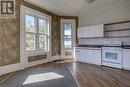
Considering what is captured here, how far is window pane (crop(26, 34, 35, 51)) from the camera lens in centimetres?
524

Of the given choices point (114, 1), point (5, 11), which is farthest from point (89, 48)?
point (5, 11)

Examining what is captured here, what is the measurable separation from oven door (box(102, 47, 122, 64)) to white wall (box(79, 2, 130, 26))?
1.45 metres

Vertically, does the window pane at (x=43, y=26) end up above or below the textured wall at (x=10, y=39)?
above

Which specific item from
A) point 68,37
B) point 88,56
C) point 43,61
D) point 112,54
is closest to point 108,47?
point 112,54

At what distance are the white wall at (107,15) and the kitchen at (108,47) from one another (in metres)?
0.32

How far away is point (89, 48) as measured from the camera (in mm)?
5938

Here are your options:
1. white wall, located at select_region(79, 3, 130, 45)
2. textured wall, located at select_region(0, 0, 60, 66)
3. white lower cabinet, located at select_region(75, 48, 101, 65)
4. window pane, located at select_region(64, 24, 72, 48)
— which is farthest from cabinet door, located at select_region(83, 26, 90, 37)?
textured wall, located at select_region(0, 0, 60, 66)

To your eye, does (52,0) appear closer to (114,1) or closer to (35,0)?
(35,0)

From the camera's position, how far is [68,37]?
24.4ft

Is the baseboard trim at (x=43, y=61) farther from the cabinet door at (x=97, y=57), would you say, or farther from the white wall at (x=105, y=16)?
the cabinet door at (x=97, y=57)

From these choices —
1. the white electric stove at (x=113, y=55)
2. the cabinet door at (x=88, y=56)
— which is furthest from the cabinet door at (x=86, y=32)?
→ the white electric stove at (x=113, y=55)

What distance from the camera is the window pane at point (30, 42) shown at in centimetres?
524

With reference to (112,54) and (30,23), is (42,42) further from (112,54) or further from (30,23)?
(112,54)

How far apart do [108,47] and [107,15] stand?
1.72 m
